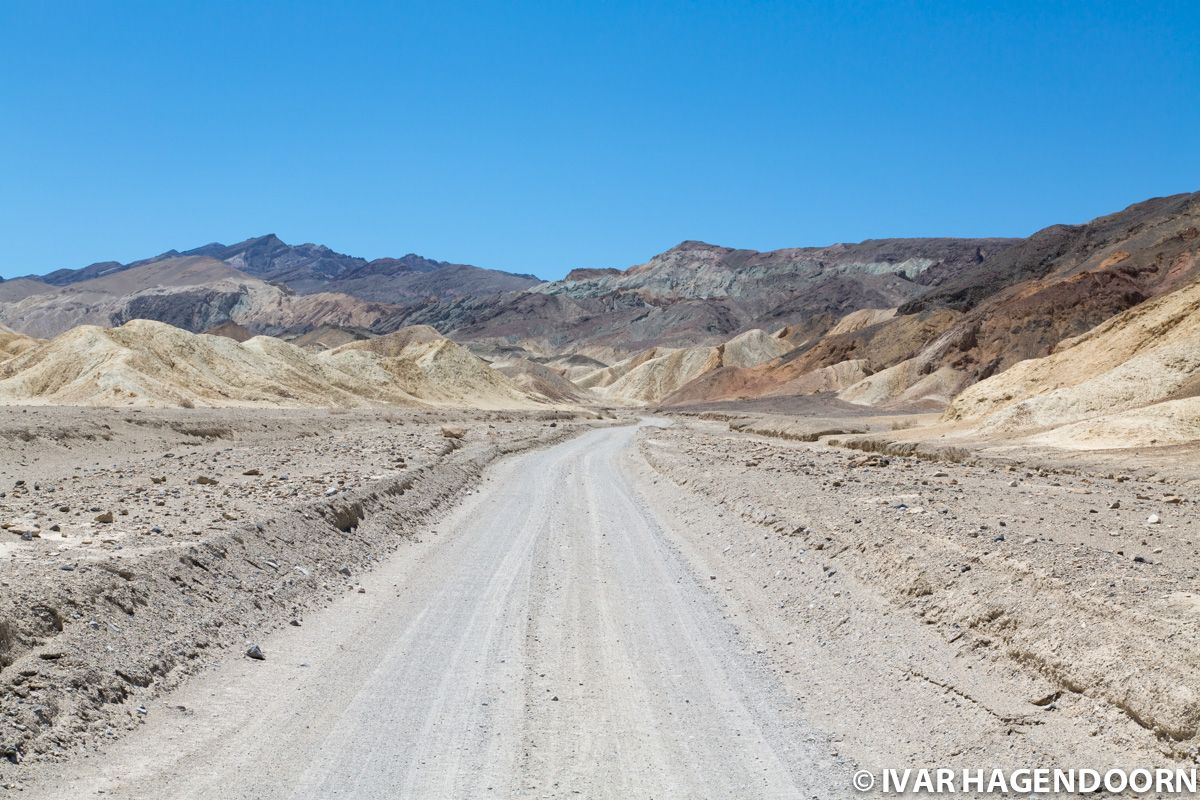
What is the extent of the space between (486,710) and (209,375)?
65.8 metres

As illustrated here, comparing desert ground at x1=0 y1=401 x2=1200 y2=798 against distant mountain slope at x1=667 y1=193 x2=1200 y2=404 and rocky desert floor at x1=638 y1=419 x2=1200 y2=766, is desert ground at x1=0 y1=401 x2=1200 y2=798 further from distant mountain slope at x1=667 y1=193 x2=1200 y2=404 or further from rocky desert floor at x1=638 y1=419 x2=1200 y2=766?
distant mountain slope at x1=667 y1=193 x2=1200 y2=404

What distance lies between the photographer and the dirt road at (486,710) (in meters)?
6.48

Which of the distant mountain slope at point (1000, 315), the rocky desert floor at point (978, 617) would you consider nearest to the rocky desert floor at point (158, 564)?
the rocky desert floor at point (978, 617)

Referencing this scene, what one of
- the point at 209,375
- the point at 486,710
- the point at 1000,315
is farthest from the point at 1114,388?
the point at 209,375

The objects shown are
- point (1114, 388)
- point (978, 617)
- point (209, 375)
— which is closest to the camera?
point (978, 617)

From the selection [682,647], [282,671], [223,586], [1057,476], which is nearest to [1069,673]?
[682,647]

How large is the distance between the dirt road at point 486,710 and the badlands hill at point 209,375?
1845 inches

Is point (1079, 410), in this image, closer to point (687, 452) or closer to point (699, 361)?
point (687, 452)

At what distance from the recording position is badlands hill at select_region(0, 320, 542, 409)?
55469mm

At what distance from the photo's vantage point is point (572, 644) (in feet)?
32.5

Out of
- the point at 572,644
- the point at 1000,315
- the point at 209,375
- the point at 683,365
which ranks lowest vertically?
the point at 572,644

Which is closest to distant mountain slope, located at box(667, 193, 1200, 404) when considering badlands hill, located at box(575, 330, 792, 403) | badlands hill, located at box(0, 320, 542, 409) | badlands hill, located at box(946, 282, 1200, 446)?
badlands hill, located at box(575, 330, 792, 403)

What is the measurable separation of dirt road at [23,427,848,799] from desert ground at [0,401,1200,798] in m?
0.03

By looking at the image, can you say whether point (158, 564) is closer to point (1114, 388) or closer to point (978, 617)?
point (978, 617)
